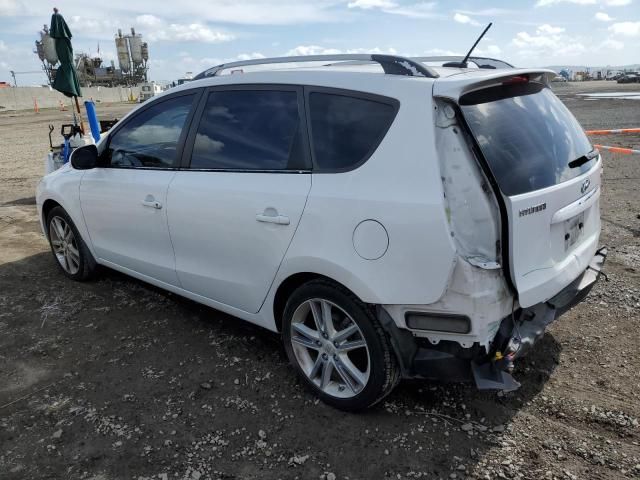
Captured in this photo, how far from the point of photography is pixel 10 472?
8.38 ft

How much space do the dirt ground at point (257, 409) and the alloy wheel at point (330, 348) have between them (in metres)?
0.17

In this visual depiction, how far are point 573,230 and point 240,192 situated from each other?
6.14ft

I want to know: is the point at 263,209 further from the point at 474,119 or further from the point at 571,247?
the point at 571,247

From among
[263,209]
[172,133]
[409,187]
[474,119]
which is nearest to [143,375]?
[263,209]

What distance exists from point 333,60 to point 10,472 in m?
2.74

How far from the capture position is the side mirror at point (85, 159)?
4074 millimetres

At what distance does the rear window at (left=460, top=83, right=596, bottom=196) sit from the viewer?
241cm

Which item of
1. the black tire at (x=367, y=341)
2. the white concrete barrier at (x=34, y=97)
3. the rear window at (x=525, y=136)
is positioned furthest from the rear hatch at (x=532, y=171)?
the white concrete barrier at (x=34, y=97)

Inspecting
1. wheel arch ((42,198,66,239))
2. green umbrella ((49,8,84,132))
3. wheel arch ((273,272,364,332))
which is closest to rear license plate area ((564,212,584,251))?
wheel arch ((273,272,364,332))

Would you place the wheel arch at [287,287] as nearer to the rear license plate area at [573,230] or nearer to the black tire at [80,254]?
the rear license plate area at [573,230]

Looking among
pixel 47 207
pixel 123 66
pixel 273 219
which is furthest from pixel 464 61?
pixel 123 66

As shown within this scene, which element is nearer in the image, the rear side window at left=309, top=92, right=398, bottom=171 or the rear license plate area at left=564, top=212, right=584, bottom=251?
the rear side window at left=309, top=92, right=398, bottom=171

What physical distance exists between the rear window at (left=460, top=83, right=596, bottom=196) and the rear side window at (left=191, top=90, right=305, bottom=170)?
96 cm

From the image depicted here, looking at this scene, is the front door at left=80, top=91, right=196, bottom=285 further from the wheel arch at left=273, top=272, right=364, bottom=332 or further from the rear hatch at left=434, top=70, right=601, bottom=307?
the rear hatch at left=434, top=70, right=601, bottom=307
